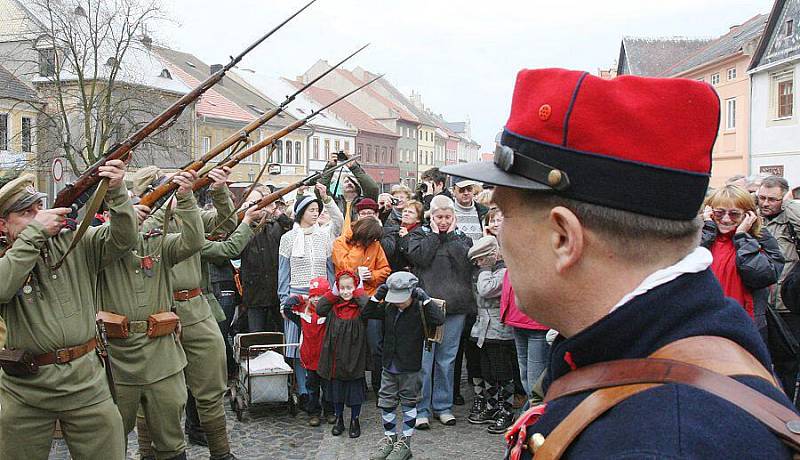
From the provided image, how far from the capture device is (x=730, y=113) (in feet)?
102

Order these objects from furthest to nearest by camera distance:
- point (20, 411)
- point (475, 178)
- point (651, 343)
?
point (20, 411), point (475, 178), point (651, 343)

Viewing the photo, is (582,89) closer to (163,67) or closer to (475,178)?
(475,178)

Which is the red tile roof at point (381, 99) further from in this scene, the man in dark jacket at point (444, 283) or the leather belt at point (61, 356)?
the leather belt at point (61, 356)

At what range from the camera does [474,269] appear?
23.0ft

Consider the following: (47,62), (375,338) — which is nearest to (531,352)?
(375,338)

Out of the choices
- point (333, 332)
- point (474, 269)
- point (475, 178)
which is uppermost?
point (475, 178)

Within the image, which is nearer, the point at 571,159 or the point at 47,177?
the point at 571,159

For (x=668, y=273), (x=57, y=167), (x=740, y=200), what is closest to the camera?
(x=668, y=273)

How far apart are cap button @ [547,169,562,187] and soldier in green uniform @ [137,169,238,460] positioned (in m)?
4.46

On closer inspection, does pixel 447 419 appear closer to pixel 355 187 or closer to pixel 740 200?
pixel 740 200

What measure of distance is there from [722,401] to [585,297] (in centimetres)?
32

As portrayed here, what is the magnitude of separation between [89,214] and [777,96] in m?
27.8

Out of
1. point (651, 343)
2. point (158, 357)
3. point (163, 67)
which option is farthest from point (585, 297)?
point (163, 67)

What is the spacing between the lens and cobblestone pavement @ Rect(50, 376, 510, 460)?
5.95m
